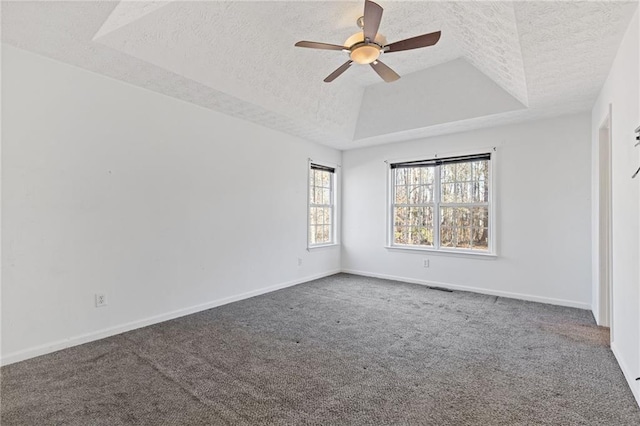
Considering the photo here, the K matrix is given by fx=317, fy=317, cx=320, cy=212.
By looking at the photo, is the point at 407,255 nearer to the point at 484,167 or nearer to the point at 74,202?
the point at 484,167

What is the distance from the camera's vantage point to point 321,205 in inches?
233

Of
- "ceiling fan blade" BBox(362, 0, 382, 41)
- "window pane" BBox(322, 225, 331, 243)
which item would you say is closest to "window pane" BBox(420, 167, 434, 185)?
"window pane" BBox(322, 225, 331, 243)

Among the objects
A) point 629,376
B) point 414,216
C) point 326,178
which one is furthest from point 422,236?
point 629,376

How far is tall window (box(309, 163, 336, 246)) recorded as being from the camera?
18.8 ft

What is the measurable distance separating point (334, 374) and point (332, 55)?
3401mm

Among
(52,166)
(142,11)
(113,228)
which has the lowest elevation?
(113,228)

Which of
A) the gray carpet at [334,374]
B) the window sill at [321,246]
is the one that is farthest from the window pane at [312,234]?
the gray carpet at [334,374]

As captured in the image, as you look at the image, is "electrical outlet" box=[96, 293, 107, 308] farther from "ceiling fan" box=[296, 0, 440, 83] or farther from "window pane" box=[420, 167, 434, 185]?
"window pane" box=[420, 167, 434, 185]

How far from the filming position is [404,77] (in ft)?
14.7

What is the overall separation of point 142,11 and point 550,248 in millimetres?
5165

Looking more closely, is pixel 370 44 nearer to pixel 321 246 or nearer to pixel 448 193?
pixel 448 193

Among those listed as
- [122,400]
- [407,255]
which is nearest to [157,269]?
[122,400]

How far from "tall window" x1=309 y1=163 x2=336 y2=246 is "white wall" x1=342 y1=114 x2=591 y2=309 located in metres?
1.52

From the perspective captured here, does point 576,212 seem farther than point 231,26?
Yes
